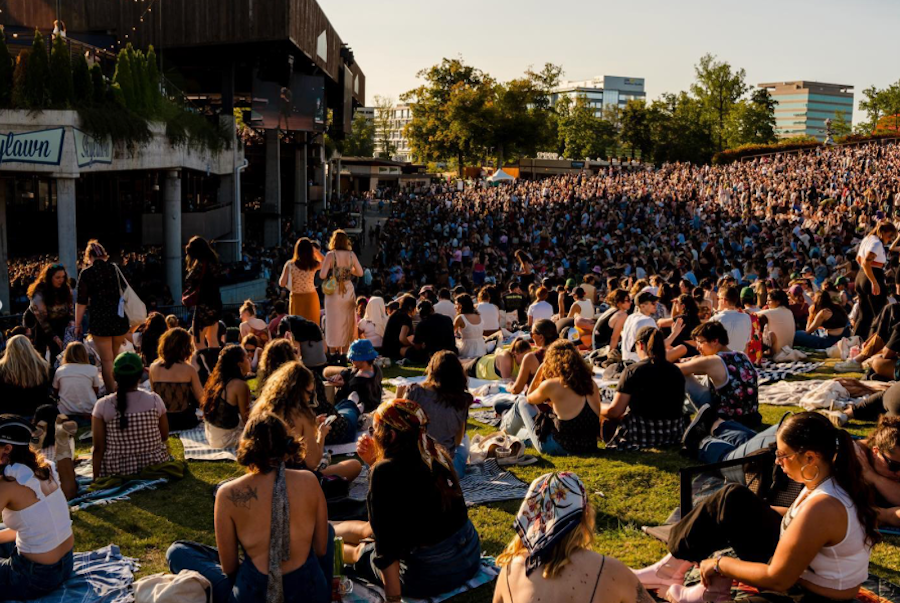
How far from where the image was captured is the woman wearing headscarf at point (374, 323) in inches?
512

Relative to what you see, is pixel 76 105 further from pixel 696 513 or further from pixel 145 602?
pixel 696 513

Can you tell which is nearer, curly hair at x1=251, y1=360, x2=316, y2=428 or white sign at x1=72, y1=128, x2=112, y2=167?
curly hair at x1=251, y1=360, x2=316, y2=428

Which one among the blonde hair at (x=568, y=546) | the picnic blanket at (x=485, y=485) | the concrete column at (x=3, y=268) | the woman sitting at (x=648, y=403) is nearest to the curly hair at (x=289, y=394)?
the picnic blanket at (x=485, y=485)

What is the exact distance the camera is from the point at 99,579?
5.07 metres

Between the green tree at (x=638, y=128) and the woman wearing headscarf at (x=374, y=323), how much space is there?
248 ft

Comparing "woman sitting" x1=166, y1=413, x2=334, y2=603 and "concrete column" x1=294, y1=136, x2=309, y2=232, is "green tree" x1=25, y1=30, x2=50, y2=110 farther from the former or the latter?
"concrete column" x1=294, y1=136, x2=309, y2=232

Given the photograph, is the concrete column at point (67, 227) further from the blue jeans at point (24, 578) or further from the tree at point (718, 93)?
the tree at point (718, 93)

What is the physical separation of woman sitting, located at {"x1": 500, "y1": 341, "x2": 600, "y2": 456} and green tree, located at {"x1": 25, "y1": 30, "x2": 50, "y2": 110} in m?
13.0

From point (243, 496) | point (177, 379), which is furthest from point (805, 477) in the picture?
point (177, 379)

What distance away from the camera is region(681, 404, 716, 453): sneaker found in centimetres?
695

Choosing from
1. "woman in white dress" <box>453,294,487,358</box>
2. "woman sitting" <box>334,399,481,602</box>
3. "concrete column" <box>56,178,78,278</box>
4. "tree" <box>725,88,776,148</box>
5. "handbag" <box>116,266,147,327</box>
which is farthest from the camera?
"tree" <box>725,88,776,148</box>

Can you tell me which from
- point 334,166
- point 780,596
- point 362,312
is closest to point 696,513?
point 780,596

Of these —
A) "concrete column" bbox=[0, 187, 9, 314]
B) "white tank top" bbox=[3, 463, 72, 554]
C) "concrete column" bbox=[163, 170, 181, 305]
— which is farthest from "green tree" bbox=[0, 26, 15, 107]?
"white tank top" bbox=[3, 463, 72, 554]

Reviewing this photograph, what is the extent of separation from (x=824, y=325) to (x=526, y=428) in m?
6.72
